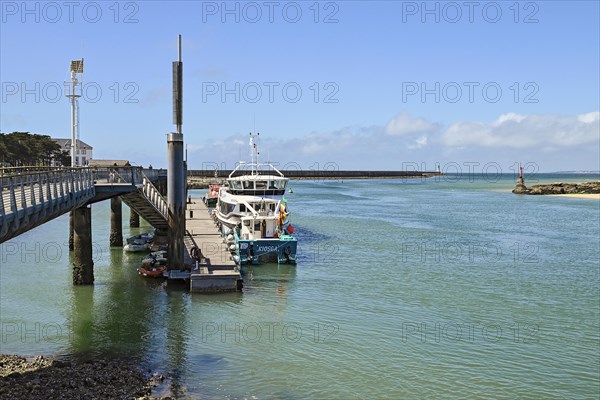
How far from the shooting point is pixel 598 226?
59.8 metres

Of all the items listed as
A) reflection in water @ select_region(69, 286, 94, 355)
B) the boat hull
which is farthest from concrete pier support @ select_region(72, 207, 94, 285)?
the boat hull

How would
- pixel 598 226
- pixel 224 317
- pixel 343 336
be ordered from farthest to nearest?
pixel 598 226 → pixel 224 317 → pixel 343 336

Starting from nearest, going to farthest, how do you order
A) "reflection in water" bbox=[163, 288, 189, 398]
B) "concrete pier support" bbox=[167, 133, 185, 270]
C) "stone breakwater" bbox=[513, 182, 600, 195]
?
"reflection in water" bbox=[163, 288, 189, 398], "concrete pier support" bbox=[167, 133, 185, 270], "stone breakwater" bbox=[513, 182, 600, 195]

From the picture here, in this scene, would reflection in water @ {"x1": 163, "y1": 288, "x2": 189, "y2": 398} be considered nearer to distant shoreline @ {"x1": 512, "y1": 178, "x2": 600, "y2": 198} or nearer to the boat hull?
the boat hull

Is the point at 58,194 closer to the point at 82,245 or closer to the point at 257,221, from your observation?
the point at 82,245

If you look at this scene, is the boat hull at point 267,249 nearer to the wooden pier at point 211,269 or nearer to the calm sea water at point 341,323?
the calm sea water at point 341,323

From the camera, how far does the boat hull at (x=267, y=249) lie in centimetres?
3388

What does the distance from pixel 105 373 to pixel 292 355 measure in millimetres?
5866

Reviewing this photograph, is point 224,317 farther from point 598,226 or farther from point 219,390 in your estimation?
point 598,226

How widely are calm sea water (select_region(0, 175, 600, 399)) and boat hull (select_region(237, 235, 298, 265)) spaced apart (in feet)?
2.70

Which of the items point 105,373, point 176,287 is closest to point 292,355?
point 105,373

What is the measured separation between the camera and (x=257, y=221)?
3534 centimetres

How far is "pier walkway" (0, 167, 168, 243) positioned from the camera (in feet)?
49.6

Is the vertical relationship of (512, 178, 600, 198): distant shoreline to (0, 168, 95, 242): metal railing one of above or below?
below
